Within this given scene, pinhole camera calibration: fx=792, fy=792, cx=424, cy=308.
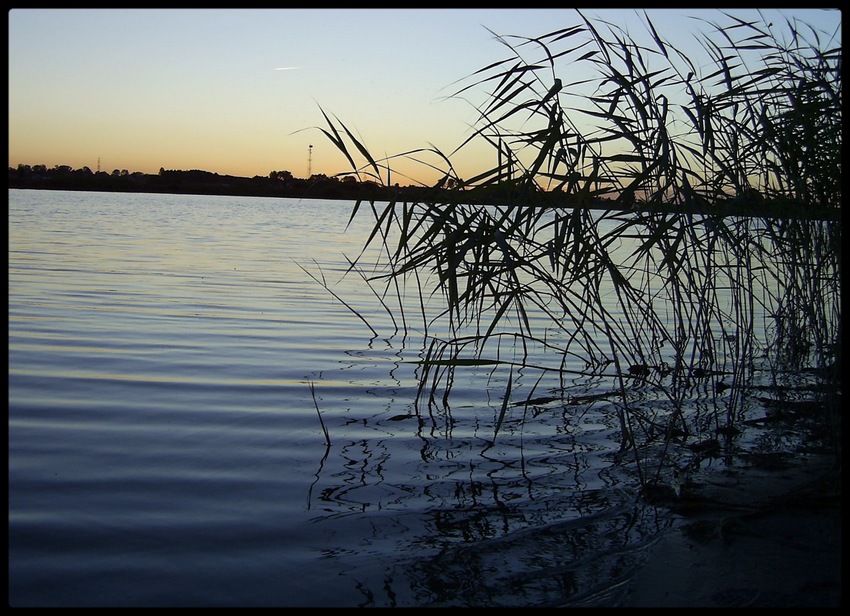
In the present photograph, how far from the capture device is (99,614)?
2611mm

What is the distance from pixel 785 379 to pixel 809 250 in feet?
7.07

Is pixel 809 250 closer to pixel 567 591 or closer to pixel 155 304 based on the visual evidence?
pixel 567 591

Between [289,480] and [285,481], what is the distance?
0.08 feet

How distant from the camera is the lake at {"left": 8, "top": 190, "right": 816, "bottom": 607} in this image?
9.57 feet

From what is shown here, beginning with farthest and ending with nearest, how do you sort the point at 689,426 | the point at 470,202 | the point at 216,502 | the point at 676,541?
1. the point at 689,426
2. the point at 470,202
3. the point at 216,502
4. the point at 676,541

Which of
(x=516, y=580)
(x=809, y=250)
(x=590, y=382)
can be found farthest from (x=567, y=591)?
(x=590, y=382)

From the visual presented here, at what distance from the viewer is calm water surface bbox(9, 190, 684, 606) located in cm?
292

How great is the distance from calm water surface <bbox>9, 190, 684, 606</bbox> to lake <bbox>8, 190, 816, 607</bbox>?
12 mm

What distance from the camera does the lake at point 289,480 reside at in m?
2.92

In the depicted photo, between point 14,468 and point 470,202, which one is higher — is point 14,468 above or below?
below

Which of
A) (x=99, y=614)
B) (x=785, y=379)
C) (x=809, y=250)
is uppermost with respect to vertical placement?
(x=809, y=250)

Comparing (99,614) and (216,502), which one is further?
(216,502)

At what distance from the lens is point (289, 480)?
156 inches
